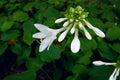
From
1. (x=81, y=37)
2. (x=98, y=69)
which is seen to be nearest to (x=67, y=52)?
(x=81, y=37)

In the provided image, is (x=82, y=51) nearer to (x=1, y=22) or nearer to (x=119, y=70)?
(x=119, y=70)

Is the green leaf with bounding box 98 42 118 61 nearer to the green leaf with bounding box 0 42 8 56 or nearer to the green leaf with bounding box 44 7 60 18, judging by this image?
the green leaf with bounding box 44 7 60 18

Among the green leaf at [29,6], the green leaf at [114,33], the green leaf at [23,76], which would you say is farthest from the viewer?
the green leaf at [29,6]

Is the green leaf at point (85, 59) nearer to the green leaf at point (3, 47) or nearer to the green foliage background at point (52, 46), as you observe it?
the green foliage background at point (52, 46)

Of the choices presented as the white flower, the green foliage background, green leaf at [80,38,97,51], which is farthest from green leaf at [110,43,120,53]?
the white flower

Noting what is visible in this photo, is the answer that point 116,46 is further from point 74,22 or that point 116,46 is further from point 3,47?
point 3,47

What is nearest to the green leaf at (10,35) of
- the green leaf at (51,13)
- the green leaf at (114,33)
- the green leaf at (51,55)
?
the green leaf at (51,13)
